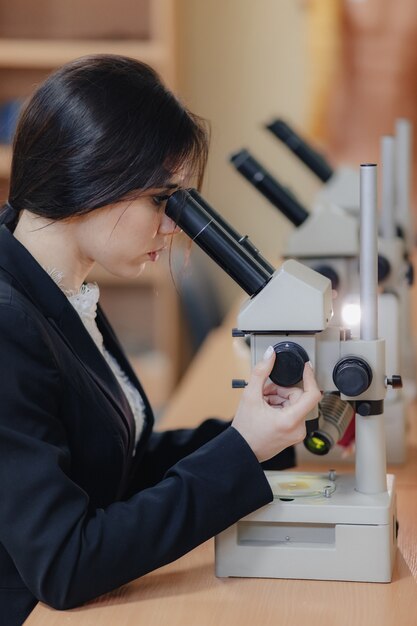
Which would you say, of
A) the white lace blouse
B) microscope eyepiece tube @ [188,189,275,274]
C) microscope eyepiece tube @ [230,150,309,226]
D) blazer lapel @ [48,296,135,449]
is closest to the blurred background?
microscope eyepiece tube @ [230,150,309,226]

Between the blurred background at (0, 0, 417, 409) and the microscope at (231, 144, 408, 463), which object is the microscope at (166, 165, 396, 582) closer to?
the microscope at (231, 144, 408, 463)

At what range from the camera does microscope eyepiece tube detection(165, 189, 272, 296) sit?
110cm

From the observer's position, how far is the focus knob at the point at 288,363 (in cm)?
109

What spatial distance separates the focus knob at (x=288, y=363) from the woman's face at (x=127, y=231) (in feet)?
0.70

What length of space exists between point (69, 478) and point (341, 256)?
77cm

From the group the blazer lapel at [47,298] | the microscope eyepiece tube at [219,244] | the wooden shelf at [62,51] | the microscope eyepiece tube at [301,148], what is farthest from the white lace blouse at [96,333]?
the wooden shelf at [62,51]

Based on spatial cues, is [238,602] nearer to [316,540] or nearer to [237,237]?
[316,540]

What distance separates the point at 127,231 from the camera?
117cm

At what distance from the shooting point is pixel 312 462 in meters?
1.63

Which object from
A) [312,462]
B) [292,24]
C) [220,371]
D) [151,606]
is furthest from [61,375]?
[292,24]

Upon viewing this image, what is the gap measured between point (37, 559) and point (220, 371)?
1.41 meters

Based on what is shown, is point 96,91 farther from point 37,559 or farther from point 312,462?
point 312,462

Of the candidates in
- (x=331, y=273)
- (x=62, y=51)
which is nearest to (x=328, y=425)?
(x=331, y=273)

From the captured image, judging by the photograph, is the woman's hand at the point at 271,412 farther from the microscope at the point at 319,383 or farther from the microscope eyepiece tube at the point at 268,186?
the microscope eyepiece tube at the point at 268,186
